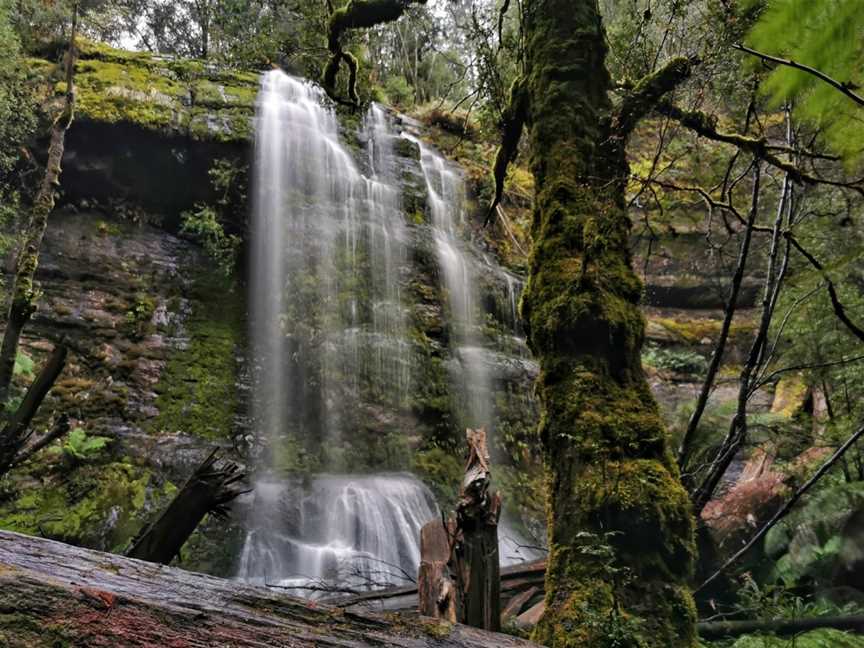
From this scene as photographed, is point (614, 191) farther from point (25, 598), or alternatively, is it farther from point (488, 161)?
point (488, 161)

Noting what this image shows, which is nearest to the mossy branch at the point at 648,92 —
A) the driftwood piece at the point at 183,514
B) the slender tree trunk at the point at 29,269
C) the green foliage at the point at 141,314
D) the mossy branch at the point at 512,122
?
the mossy branch at the point at 512,122

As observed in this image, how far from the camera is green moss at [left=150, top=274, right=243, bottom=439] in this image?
9.16 meters

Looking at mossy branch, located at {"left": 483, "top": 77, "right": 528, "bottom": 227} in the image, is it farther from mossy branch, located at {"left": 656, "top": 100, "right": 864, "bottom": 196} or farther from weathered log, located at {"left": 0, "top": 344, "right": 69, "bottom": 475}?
weathered log, located at {"left": 0, "top": 344, "right": 69, "bottom": 475}

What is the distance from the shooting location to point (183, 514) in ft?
10.1

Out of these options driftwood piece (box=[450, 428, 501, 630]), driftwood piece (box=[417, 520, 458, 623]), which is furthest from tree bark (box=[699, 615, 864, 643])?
driftwood piece (box=[417, 520, 458, 623])

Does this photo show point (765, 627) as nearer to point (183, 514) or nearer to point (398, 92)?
point (183, 514)

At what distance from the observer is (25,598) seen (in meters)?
1.00

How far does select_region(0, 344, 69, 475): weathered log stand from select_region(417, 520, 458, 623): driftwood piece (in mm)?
2366

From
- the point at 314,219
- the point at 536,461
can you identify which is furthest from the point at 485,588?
the point at 314,219

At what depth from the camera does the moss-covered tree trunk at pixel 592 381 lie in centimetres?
234

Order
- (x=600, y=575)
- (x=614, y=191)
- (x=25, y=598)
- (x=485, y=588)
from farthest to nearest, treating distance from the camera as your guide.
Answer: (x=614, y=191) < (x=600, y=575) < (x=485, y=588) < (x=25, y=598)

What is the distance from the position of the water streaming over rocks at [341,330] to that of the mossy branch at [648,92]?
20.7 feet

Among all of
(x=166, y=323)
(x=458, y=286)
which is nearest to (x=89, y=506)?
(x=166, y=323)

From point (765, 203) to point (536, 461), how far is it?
7.40 m
